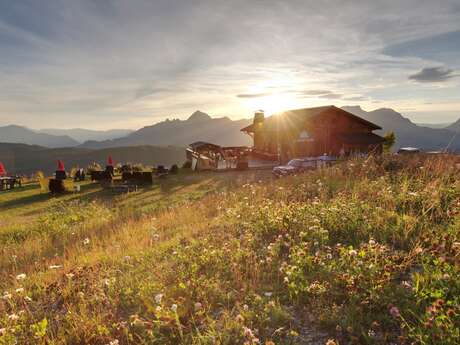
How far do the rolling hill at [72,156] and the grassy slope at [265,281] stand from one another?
137781 mm

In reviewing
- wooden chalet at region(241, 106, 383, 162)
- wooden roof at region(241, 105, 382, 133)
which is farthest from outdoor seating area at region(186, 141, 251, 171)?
wooden roof at region(241, 105, 382, 133)

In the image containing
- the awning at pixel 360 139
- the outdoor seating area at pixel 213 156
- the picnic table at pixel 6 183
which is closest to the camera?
the picnic table at pixel 6 183

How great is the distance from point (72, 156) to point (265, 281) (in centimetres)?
15713

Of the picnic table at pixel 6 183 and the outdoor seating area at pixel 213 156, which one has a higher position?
the outdoor seating area at pixel 213 156

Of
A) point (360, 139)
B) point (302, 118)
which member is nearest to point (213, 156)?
point (302, 118)

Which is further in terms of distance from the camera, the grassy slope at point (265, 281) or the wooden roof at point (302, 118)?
the wooden roof at point (302, 118)

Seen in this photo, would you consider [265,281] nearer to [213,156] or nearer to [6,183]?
[6,183]

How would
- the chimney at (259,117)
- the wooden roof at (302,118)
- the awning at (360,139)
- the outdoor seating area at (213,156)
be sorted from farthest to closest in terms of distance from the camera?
the chimney at (259,117) → the wooden roof at (302,118) → the awning at (360,139) → the outdoor seating area at (213,156)

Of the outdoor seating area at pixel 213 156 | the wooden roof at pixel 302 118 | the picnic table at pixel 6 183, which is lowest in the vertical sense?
the picnic table at pixel 6 183

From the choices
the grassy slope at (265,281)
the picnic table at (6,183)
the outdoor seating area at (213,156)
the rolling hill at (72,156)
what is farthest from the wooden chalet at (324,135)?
the rolling hill at (72,156)

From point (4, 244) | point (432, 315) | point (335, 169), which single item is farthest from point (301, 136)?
point (432, 315)

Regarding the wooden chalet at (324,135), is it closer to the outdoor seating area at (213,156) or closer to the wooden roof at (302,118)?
the wooden roof at (302,118)

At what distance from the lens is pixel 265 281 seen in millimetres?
4016

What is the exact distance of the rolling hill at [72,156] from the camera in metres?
135
